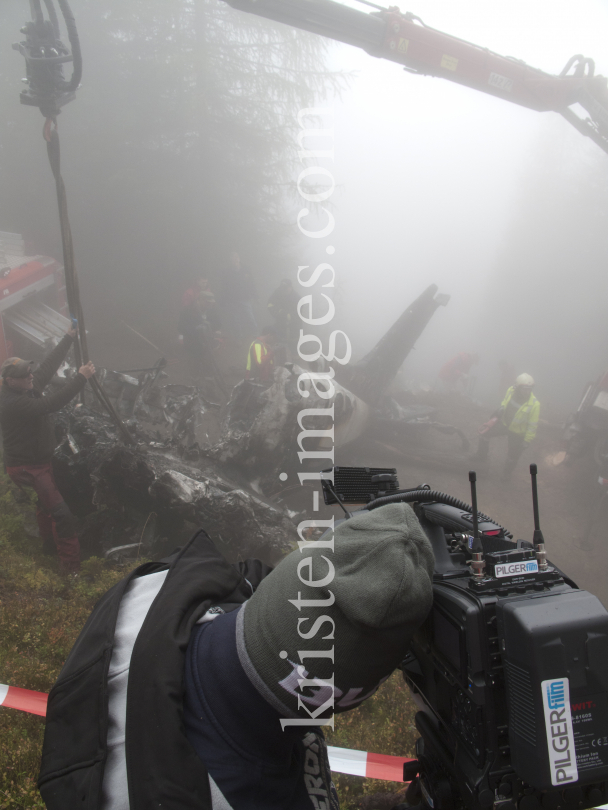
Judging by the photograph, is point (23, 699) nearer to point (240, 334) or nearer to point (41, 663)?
point (41, 663)

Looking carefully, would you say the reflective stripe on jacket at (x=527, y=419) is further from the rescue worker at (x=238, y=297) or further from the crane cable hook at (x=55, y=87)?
the crane cable hook at (x=55, y=87)

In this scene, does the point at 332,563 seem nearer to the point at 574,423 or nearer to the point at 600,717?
the point at 600,717

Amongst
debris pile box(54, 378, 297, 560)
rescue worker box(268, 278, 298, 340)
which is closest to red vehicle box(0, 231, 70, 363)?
debris pile box(54, 378, 297, 560)

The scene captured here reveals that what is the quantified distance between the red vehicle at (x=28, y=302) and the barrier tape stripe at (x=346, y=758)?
105 inches

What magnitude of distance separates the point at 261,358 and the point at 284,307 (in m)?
0.81

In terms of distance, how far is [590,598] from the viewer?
74cm

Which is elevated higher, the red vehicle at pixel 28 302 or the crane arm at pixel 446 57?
the crane arm at pixel 446 57

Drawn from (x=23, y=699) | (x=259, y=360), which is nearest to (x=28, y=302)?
(x=259, y=360)

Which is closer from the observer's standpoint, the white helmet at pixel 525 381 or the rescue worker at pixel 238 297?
the rescue worker at pixel 238 297

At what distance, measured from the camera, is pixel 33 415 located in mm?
3125

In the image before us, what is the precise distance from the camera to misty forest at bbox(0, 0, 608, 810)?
330 centimetres

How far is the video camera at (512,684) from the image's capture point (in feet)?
2.19

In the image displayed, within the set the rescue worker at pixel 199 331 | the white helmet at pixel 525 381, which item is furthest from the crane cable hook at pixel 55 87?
the white helmet at pixel 525 381

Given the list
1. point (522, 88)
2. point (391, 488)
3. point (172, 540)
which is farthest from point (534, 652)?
point (522, 88)
